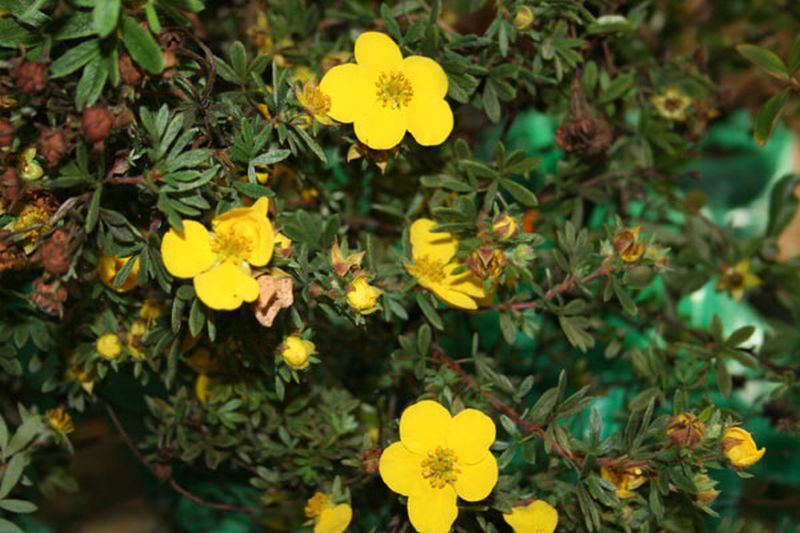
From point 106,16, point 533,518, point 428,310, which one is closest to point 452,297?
point 428,310

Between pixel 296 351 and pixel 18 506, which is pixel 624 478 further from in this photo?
pixel 18 506

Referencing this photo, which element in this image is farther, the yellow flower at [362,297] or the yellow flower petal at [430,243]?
the yellow flower petal at [430,243]

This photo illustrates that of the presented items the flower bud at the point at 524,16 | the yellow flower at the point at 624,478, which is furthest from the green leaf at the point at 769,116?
the yellow flower at the point at 624,478

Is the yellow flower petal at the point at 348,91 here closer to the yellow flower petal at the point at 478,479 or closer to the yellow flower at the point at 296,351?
the yellow flower at the point at 296,351

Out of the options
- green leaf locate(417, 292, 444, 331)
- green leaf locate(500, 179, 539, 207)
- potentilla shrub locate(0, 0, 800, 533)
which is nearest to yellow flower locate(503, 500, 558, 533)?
potentilla shrub locate(0, 0, 800, 533)

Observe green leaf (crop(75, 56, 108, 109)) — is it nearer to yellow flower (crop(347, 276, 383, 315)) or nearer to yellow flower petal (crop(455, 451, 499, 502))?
yellow flower (crop(347, 276, 383, 315))

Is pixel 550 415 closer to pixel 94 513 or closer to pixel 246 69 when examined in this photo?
pixel 246 69

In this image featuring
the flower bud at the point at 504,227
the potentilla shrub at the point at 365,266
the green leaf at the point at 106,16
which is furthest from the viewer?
the flower bud at the point at 504,227
